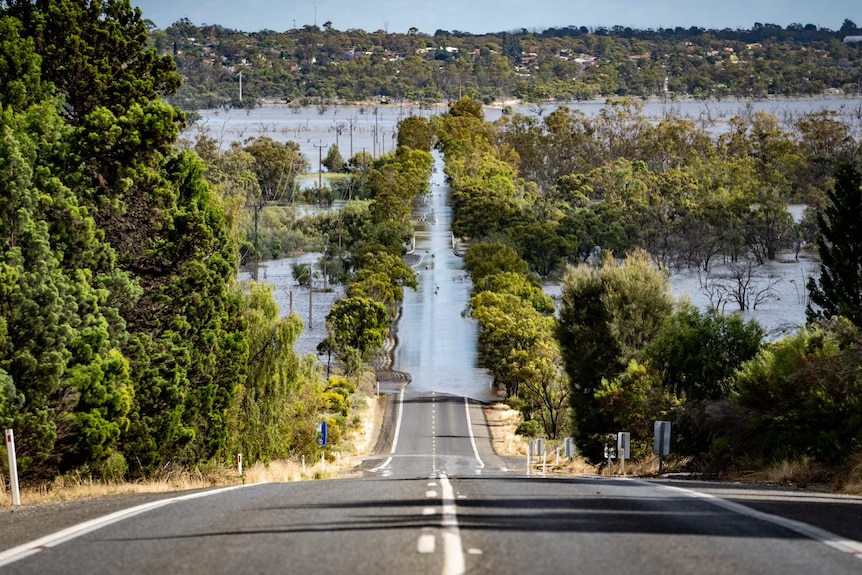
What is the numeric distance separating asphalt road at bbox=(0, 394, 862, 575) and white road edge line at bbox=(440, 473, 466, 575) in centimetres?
1

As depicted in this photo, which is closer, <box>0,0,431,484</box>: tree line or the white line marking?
the white line marking

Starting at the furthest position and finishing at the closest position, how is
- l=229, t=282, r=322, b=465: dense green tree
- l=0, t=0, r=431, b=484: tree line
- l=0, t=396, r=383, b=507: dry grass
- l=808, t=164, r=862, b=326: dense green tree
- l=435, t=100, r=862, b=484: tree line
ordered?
l=808, t=164, r=862, b=326: dense green tree → l=229, t=282, r=322, b=465: dense green tree → l=435, t=100, r=862, b=484: tree line → l=0, t=0, r=431, b=484: tree line → l=0, t=396, r=383, b=507: dry grass

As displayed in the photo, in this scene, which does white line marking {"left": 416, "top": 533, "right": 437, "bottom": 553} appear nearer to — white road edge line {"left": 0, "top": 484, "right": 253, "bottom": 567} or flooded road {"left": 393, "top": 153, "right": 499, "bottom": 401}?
white road edge line {"left": 0, "top": 484, "right": 253, "bottom": 567}

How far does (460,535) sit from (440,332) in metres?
96.7

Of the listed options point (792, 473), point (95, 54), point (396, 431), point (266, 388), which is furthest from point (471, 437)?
point (792, 473)

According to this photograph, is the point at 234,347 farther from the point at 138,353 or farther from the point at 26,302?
the point at 26,302

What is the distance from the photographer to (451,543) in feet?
25.8

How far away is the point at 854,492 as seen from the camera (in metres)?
15.5

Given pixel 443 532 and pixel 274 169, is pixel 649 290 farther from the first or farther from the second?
pixel 274 169

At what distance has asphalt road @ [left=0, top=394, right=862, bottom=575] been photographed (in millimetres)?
7191

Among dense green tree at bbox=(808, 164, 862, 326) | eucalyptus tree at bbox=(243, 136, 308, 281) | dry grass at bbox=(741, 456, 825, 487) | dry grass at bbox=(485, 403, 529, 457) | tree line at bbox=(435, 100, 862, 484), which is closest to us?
dry grass at bbox=(741, 456, 825, 487)

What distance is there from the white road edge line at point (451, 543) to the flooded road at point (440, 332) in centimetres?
7640

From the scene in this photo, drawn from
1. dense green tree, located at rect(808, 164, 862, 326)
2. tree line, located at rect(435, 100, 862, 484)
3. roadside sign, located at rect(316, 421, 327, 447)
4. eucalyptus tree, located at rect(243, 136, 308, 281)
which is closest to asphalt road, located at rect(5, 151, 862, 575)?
tree line, located at rect(435, 100, 862, 484)

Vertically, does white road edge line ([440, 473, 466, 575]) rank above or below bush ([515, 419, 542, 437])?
above
